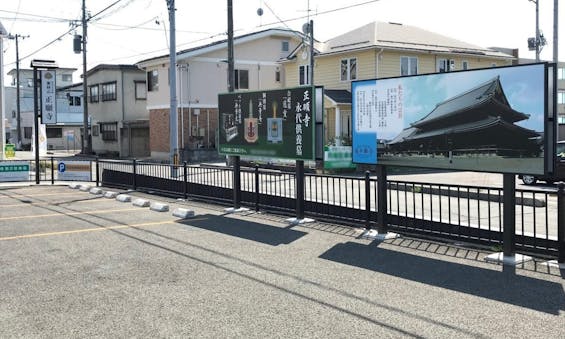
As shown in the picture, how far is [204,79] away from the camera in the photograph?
36.3m

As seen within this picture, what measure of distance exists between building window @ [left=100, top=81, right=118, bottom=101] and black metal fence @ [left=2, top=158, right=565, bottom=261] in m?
24.8

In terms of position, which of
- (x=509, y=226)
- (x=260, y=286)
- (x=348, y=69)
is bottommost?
(x=260, y=286)

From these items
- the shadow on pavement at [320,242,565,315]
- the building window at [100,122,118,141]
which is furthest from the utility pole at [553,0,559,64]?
the building window at [100,122,118,141]

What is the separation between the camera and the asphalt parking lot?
4.90m

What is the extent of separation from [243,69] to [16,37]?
29.7 m

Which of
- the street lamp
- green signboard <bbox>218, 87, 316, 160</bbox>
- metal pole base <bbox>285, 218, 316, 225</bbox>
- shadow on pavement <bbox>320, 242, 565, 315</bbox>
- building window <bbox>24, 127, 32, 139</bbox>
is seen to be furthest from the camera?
building window <bbox>24, 127, 32, 139</bbox>

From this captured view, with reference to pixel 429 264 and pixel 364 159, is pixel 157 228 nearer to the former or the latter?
pixel 364 159

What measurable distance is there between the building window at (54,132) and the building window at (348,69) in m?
41.0

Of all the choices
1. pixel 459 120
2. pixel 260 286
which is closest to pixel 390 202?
pixel 459 120

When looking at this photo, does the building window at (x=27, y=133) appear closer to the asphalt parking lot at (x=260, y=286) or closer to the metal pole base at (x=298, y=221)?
the asphalt parking lot at (x=260, y=286)

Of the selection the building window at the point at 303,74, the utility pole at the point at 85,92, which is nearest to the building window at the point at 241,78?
the building window at the point at 303,74

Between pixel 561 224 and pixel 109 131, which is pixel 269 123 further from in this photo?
pixel 109 131

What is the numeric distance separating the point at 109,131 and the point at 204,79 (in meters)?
13.6

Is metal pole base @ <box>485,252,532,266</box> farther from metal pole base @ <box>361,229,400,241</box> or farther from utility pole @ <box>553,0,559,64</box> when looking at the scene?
utility pole @ <box>553,0,559,64</box>
